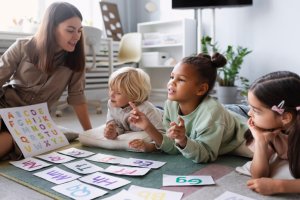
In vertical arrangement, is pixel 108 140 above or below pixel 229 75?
below

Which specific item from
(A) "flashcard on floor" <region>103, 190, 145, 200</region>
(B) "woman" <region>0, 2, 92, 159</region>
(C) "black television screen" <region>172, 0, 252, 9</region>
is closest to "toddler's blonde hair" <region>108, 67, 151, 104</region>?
(B) "woman" <region>0, 2, 92, 159</region>

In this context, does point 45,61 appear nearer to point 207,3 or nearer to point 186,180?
point 186,180

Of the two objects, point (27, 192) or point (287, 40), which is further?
point (287, 40)

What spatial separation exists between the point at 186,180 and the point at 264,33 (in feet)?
9.12

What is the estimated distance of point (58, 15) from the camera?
1.56 meters

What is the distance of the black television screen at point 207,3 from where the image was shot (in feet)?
10.7

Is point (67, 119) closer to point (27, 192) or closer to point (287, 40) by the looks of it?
point (27, 192)

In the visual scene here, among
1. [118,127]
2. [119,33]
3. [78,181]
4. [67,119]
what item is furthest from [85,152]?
[119,33]

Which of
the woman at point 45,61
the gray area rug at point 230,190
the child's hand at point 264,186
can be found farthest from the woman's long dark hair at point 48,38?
the child's hand at point 264,186

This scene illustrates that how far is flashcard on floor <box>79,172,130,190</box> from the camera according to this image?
3.45ft

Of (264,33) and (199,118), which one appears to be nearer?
(199,118)

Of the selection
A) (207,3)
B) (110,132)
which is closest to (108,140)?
(110,132)

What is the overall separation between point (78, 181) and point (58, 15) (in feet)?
2.87

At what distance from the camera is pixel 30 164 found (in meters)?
1.31
